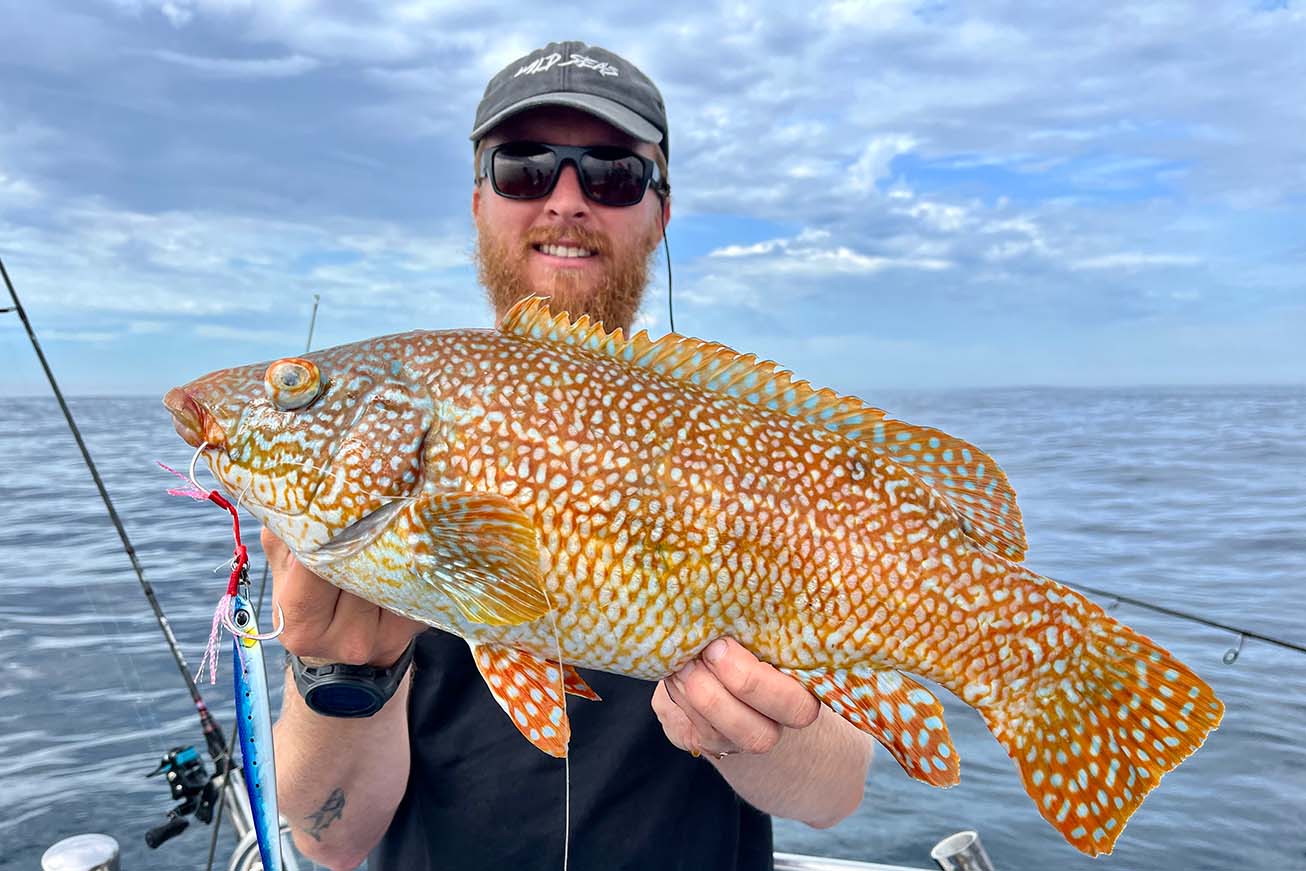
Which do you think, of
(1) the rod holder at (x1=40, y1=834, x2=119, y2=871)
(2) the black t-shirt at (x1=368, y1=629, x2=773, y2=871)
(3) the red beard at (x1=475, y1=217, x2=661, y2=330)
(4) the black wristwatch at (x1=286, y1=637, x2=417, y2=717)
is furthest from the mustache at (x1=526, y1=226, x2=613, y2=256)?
(1) the rod holder at (x1=40, y1=834, x2=119, y2=871)

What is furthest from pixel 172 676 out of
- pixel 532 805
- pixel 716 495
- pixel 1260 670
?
pixel 1260 670

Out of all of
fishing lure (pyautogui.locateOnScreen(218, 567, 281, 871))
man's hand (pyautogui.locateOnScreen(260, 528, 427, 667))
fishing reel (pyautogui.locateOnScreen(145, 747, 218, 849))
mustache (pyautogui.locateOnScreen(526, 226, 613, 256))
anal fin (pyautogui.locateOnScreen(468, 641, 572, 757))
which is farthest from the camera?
fishing reel (pyautogui.locateOnScreen(145, 747, 218, 849))

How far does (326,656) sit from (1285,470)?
25.3m

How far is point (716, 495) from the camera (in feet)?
6.87

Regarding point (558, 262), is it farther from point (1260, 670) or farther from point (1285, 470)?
point (1285, 470)

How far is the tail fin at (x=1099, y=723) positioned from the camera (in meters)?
2.10

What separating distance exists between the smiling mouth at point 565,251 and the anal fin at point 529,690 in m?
2.21

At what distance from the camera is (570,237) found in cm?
385

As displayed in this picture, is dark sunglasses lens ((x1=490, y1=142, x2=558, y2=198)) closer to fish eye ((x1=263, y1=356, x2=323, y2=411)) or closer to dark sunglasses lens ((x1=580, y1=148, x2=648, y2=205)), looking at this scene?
dark sunglasses lens ((x1=580, y1=148, x2=648, y2=205))

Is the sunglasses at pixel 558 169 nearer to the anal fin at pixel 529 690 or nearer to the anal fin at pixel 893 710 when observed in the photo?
the anal fin at pixel 529 690

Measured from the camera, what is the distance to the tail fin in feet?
6.89

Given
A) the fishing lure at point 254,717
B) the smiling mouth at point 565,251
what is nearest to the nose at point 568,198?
the smiling mouth at point 565,251

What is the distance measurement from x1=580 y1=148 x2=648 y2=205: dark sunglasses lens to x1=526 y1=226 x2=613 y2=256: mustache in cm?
16

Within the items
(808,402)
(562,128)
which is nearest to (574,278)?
(562,128)
